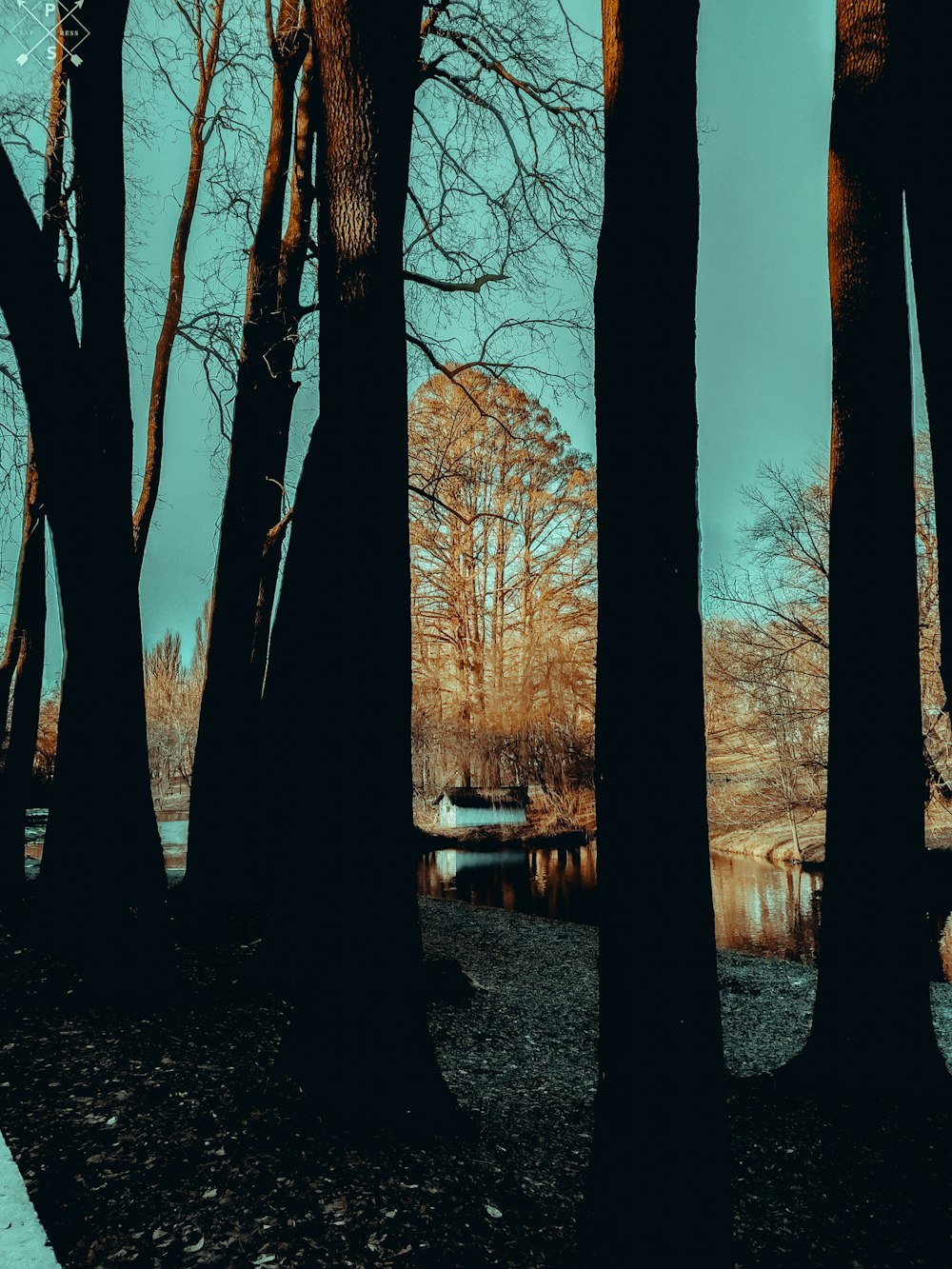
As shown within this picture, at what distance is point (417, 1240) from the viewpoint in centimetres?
253

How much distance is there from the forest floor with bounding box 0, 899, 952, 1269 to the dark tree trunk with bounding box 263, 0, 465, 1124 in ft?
1.02

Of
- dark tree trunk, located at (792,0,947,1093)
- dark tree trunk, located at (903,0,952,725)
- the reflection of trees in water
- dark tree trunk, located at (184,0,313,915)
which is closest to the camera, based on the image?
dark tree trunk, located at (903,0,952,725)

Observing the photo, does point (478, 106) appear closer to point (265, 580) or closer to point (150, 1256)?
point (265, 580)

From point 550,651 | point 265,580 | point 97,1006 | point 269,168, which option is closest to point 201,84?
point 269,168

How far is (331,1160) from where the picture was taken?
9.64 ft

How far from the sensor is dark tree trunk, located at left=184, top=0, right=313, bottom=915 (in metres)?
7.58

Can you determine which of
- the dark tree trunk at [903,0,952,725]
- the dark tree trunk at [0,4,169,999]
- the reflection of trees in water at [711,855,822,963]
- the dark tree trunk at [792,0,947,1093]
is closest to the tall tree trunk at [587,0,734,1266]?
the dark tree trunk at [903,0,952,725]

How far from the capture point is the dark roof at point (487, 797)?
80.6 feet

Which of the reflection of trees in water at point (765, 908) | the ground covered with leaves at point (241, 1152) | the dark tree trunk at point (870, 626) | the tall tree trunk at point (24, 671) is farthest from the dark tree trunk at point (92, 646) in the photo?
the reflection of trees in water at point (765, 908)

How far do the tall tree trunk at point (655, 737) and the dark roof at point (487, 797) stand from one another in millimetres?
22058

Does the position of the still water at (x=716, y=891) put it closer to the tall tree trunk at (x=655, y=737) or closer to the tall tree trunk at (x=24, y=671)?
the tall tree trunk at (x=655, y=737)

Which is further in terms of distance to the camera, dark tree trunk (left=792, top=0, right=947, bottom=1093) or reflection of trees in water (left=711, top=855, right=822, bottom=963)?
reflection of trees in water (left=711, top=855, right=822, bottom=963)

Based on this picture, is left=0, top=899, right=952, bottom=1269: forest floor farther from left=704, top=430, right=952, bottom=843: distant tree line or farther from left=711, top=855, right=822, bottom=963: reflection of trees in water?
left=704, top=430, right=952, bottom=843: distant tree line

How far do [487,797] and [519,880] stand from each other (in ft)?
23.4
